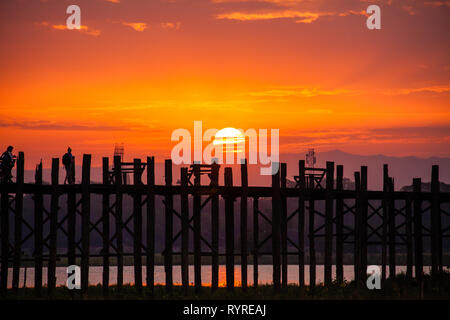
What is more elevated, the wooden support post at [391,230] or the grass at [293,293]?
the wooden support post at [391,230]

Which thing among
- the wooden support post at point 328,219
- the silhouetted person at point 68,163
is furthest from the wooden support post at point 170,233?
the wooden support post at point 328,219

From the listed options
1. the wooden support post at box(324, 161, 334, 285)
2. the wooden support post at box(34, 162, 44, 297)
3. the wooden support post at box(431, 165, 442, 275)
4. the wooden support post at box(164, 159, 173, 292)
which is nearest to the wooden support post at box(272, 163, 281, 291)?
the wooden support post at box(324, 161, 334, 285)

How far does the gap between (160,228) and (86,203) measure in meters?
131

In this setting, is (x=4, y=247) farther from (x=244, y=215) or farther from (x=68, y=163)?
(x=244, y=215)

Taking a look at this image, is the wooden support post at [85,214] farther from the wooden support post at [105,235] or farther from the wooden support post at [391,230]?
the wooden support post at [391,230]

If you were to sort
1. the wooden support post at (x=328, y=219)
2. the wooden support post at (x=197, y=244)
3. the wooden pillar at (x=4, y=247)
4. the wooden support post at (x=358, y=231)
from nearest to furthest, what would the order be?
1. the wooden pillar at (x=4, y=247)
2. the wooden support post at (x=197, y=244)
3. the wooden support post at (x=328, y=219)
4. the wooden support post at (x=358, y=231)

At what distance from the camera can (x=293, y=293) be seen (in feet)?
87.4

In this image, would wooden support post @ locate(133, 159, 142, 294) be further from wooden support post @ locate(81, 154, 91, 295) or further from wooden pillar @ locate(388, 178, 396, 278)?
wooden pillar @ locate(388, 178, 396, 278)

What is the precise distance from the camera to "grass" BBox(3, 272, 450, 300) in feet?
81.3

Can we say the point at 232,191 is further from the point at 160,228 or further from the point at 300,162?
the point at 160,228

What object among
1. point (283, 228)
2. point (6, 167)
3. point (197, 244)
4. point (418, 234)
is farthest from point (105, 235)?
point (418, 234)

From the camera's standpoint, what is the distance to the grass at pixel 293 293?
81.3 ft

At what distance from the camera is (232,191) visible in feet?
89.6
